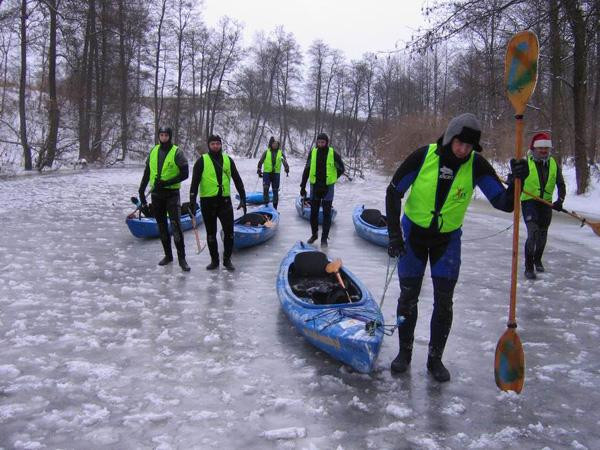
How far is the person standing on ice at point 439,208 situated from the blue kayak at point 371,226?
4.52m

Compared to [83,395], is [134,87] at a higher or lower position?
higher

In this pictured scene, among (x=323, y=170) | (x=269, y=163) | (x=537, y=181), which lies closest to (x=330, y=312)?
(x=537, y=181)

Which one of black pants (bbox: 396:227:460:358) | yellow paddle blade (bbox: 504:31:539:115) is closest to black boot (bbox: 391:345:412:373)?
black pants (bbox: 396:227:460:358)

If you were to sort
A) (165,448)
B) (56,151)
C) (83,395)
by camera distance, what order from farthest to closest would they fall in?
(56,151) → (83,395) → (165,448)

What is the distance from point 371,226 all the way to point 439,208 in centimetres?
535

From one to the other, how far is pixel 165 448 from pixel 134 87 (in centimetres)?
3137

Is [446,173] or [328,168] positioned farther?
[328,168]

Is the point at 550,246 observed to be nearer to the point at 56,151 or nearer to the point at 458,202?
the point at 458,202

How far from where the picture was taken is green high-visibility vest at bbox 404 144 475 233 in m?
→ 3.45

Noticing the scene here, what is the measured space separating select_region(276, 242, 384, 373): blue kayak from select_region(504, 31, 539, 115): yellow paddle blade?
6.77ft

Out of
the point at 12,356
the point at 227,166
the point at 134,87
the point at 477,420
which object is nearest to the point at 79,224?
the point at 227,166

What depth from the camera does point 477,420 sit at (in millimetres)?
3145

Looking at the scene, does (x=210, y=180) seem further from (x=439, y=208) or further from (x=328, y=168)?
(x=439, y=208)

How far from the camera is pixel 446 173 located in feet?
11.2
